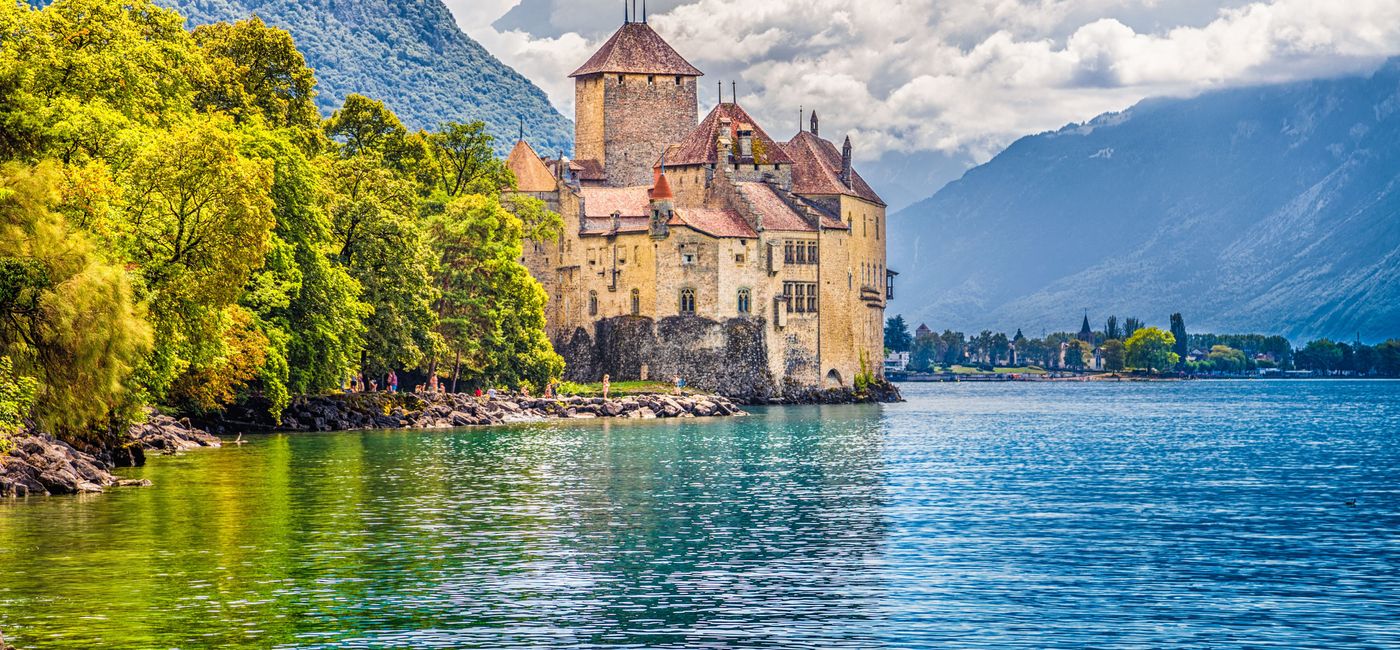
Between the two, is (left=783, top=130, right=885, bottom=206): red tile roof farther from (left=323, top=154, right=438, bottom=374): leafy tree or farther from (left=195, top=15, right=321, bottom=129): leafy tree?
(left=323, top=154, right=438, bottom=374): leafy tree

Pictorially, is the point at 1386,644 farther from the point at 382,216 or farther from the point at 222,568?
the point at 382,216

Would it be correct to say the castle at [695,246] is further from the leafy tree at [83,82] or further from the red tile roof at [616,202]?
the leafy tree at [83,82]

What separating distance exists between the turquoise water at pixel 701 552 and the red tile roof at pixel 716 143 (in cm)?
6034

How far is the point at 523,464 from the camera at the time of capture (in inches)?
Result: 2199

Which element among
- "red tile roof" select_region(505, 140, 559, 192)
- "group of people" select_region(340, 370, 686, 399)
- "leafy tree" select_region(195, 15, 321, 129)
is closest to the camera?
"leafy tree" select_region(195, 15, 321, 129)

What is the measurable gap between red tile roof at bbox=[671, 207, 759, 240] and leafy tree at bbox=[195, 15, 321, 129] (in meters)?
35.1

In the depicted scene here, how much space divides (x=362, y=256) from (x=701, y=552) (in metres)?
44.2

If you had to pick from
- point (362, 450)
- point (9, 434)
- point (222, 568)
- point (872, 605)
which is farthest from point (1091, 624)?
point (362, 450)

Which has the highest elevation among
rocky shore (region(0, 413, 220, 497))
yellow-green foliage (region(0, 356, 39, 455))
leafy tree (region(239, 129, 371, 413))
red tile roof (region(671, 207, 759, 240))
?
red tile roof (region(671, 207, 759, 240))

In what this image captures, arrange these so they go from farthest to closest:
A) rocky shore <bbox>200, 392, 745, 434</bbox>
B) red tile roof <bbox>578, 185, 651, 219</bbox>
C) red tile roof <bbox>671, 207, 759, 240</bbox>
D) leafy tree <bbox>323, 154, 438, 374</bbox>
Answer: red tile roof <bbox>578, 185, 651, 219</bbox> → red tile roof <bbox>671, 207, 759, 240</bbox> → leafy tree <bbox>323, 154, 438, 374</bbox> → rocky shore <bbox>200, 392, 745, 434</bbox>

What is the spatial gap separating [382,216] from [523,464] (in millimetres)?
23091

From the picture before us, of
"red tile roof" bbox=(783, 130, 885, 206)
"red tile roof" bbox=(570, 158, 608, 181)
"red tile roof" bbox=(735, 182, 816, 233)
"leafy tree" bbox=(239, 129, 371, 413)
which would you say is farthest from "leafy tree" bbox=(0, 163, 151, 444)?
"red tile roof" bbox=(570, 158, 608, 181)

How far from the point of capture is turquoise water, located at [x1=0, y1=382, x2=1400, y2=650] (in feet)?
85.6

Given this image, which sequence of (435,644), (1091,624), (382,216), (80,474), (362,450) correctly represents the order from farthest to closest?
(382,216) → (362,450) → (80,474) → (1091,624) → (435,644)
